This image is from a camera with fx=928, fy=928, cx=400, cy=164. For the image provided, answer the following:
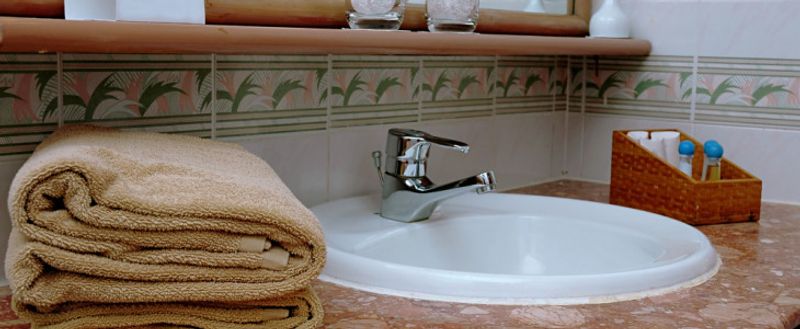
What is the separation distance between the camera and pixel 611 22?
188cm

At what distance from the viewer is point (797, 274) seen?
50.9 inches

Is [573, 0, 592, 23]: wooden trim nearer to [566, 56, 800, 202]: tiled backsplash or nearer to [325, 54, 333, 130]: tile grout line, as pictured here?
[566, 56, 800, 202]: tiled backsplash

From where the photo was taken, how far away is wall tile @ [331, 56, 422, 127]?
154cm

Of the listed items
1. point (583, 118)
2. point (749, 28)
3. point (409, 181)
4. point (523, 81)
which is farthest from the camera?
point (583, 118)

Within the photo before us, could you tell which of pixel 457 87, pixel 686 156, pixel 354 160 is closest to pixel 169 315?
pixel 354 160

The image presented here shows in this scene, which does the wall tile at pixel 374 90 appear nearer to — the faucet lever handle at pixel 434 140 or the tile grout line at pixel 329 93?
the tile grout line at pixel 329 93

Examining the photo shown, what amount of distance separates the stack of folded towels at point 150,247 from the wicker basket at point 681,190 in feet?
2.96

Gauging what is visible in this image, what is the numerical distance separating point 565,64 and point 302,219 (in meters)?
1.29

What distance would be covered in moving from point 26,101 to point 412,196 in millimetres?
585

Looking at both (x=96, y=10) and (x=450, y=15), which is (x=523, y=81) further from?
(x=96, y=10)

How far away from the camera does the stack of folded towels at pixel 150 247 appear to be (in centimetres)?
81

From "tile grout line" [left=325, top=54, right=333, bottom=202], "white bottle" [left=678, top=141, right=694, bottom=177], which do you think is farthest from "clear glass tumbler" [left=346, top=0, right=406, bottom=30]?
"white bottle" [left=678, top=141, right=694, bottom=177]

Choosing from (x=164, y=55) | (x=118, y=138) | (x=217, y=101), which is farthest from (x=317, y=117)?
(x=118, y=138)

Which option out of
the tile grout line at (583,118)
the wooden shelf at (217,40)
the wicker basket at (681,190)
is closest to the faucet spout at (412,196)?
the wooden shelf at (217,40)
